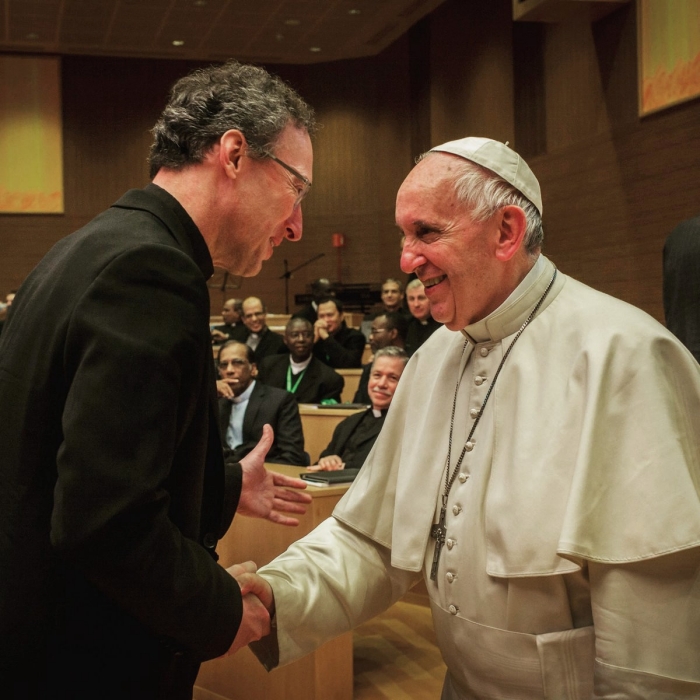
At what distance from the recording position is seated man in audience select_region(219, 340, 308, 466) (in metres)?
6.32

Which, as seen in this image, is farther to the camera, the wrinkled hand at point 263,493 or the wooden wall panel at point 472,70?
the wooden wall panel at point 472,70

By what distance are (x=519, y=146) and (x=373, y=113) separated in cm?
494

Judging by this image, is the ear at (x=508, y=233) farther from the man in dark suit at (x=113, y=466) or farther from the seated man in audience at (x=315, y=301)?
the seated man in audience at (x=315, y=301)

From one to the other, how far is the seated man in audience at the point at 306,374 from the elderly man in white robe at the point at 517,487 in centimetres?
611

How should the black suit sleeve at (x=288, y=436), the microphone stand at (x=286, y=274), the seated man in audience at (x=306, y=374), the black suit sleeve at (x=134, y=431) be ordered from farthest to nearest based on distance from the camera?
the microphone stand at (x=286, y=274) < the seated man in audience at (x=306, y=374) < the black suit sleeve at (x=288, y=436) < the black suit sleeve at (x=134, y=431)

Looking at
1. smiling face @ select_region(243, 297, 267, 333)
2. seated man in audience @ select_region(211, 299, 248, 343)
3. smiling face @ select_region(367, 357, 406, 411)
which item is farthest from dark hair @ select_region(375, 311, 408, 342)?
seated man in audience @ select_region(211, 299, 248, 343)

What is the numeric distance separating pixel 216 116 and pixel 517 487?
36.6 inches

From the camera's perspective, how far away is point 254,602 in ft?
5.99

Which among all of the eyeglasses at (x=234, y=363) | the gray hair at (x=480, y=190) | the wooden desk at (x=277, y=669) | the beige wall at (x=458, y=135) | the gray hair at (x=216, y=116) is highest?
the beige wall at (x=458, y=135)

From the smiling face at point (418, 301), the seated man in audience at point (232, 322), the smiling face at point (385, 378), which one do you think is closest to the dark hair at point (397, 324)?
the smiling face at point (418, 301)

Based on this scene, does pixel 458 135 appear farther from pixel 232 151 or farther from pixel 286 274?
pixel 232 151

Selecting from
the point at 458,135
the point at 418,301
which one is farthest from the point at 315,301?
the point at 458,135

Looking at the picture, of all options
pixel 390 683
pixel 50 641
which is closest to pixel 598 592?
pixel 50 641

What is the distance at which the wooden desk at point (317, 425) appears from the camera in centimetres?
674
